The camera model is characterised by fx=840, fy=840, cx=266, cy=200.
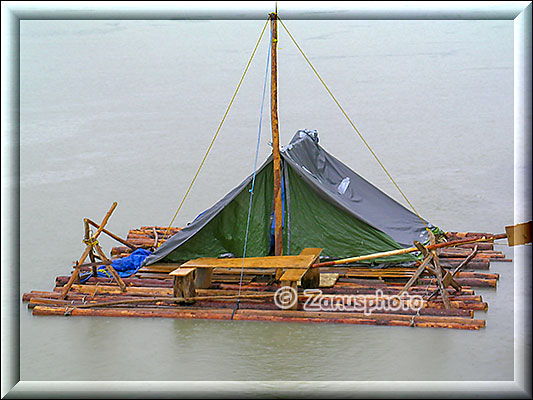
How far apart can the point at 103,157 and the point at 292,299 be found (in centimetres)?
842

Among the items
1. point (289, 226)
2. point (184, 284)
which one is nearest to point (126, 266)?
point (184, 284)

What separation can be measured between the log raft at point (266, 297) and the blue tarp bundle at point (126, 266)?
0.14 m

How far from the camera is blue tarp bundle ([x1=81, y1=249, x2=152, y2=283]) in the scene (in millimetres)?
9547

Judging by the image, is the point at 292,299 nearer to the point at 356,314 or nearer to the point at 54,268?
the point at 356,314

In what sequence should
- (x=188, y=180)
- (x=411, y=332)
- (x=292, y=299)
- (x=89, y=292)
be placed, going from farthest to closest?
(x=188, y=180), (x=89, y=292), (x=292, y=299), (x=411, y=332)

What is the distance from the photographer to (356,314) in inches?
319

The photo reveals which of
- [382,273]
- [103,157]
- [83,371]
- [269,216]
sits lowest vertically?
[83,371]

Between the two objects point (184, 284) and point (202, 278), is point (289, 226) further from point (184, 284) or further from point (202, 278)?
point (184, 284)

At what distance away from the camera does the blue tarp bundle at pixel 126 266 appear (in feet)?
31.3

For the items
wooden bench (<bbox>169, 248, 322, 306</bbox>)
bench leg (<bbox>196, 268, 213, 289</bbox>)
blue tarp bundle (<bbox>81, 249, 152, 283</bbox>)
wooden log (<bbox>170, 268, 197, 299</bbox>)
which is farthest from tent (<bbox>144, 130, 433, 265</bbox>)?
wooden log (<bbox>170, 268, 197, 299</bbox>)

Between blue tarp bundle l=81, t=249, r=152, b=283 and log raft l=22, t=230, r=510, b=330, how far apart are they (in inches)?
5.5

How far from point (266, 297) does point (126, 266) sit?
6.75ft

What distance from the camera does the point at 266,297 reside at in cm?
855

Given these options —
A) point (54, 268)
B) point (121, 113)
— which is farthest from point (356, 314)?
point (121, 113)
